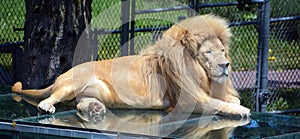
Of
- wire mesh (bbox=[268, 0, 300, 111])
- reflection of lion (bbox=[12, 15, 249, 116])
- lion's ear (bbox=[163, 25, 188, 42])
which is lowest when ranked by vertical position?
wire mesh (bbox=[268, 0, 300, 111])

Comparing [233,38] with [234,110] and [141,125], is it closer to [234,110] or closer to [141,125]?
[234,110]

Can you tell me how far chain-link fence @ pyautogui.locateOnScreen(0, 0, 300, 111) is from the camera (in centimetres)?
784

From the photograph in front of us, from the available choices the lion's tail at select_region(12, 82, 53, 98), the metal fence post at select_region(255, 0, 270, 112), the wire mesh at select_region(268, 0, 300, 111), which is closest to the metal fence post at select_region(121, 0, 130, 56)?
the lion's tail at select_region(12, 82, 53, 98)

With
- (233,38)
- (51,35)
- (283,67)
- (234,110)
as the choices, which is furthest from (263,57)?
(234,110)

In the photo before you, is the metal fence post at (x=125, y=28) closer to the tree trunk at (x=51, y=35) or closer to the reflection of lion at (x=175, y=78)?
the tree trunk at (x=51, y=35)

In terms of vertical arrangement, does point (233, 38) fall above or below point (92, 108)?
above

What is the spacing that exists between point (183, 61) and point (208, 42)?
0.21 meters

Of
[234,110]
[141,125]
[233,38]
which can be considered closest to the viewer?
[141,125]

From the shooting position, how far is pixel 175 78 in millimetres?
4934

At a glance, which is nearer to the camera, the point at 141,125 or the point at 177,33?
the point at 141,125

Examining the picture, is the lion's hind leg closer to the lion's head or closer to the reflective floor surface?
the reflective floor surface

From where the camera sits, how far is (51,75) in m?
6.30

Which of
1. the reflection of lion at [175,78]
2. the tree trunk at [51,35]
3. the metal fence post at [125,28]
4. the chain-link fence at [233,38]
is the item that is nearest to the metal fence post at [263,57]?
the chain-link fence at [233,38]

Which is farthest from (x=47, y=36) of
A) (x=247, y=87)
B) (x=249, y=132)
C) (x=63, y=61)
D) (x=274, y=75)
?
(x=274, y=75)
